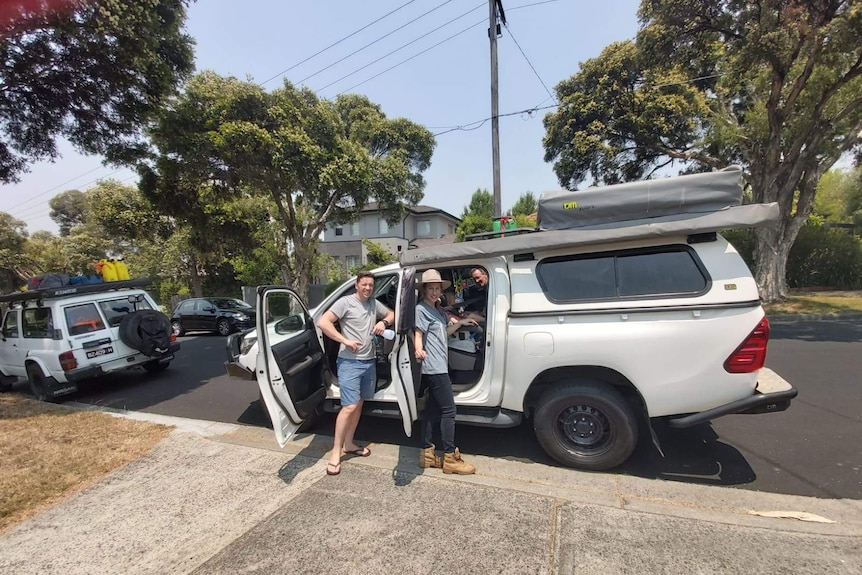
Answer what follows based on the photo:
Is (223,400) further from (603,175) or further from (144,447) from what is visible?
(603,175)

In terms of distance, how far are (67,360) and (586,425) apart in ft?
23.7

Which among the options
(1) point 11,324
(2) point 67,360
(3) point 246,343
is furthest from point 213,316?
(3) point 246,343

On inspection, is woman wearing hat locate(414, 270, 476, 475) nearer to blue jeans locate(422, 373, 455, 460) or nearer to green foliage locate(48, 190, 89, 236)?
blue jeans locate(422, 373, 455, 460)

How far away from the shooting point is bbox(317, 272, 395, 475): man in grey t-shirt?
3.46 metres

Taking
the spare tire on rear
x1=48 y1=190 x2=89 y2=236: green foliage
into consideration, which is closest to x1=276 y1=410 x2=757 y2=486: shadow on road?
the spare tire on rear

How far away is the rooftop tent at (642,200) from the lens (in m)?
2.96

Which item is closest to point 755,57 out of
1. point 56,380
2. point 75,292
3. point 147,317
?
point 147,317

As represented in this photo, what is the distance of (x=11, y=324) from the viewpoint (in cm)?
674

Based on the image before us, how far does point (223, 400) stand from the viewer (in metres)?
5.95

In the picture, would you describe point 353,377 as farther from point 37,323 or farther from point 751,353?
point 37,323

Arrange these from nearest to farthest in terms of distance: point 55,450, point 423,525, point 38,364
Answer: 1. point 423,525
2. point 55,450
3. point 38,364

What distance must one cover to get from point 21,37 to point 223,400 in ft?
21.1

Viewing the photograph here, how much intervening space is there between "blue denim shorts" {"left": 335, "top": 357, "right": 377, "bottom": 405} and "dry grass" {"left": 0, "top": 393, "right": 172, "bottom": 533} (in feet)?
7.59

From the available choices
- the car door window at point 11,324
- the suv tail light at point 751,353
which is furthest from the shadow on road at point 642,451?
the car door window at point 11,324
